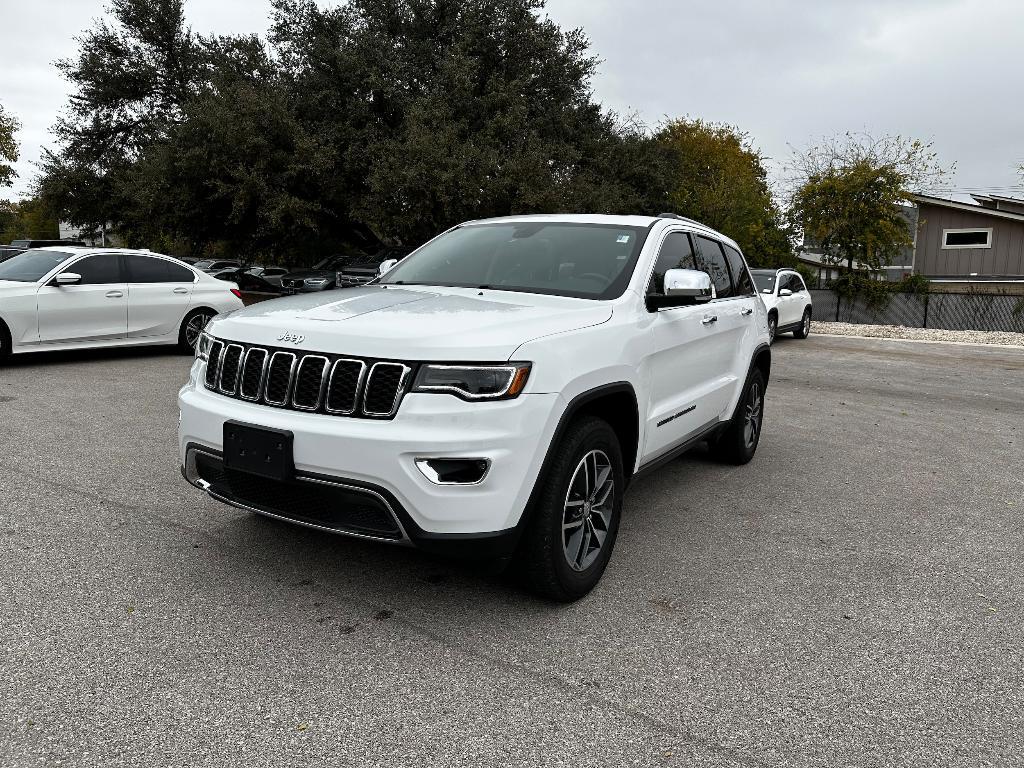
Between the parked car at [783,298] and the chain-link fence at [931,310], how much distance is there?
7.00m

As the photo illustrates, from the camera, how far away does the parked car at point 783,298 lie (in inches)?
648

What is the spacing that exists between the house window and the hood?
32.3 m

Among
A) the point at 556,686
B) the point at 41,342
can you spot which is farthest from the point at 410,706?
the point at 41,342

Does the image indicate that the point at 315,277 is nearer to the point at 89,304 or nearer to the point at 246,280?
the point at 246,280

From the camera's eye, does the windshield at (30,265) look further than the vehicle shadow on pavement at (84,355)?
No

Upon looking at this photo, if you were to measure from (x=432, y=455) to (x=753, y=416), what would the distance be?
3913 mm

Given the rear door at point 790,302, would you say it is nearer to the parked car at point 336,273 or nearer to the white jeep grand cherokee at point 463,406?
the parked car at point 336,273

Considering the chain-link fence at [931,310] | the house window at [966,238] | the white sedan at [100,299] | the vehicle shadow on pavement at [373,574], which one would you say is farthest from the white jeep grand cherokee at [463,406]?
the house window at [966,238]

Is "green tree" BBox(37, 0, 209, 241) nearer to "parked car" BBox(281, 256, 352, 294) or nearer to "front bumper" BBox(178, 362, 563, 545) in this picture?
"parked car" BBox(281, 256, 352, 294)

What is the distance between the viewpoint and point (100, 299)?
34.7 ft

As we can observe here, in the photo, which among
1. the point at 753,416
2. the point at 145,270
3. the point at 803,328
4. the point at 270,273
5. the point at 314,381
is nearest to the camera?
the point at 314,381

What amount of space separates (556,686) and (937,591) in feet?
6.87

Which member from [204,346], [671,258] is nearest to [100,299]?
[204,346]

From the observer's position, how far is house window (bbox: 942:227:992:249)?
101ft
